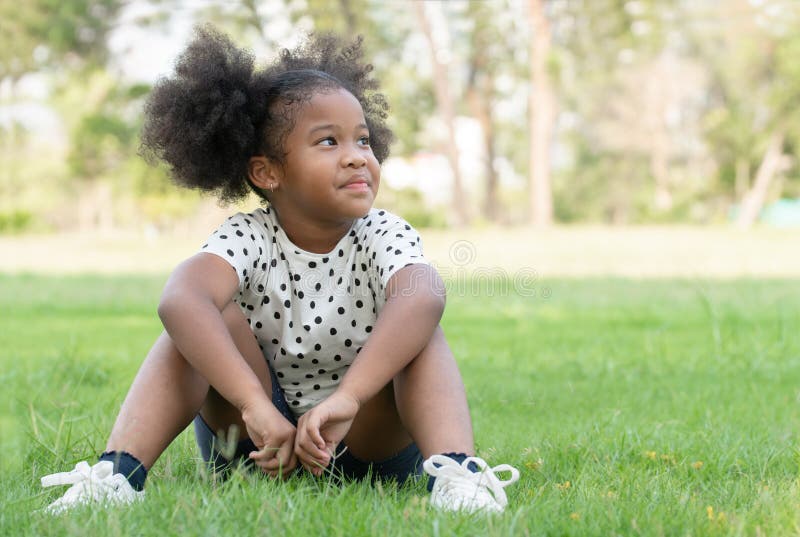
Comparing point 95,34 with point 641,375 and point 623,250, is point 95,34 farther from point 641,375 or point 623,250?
point 641,375

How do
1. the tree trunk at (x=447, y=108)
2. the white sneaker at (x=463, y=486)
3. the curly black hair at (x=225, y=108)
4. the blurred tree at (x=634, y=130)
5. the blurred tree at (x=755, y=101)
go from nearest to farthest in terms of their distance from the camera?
the white sneaker at (x=463, y=486), the curly black hair at (x=225, y=108), the tree trunk at (x=447, y=108), the blurred tree at (x=755, y=101), the blurred tree at (x=634, y=130)

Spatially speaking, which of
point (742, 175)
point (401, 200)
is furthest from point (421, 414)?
point (742, 175)

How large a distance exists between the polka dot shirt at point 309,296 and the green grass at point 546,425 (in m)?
0.33

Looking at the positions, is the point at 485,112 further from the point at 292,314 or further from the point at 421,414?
the point at 421,414

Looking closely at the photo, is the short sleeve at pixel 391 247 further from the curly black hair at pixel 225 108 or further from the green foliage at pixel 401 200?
the green foliage at pixel 401 200

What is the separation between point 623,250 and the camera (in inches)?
529

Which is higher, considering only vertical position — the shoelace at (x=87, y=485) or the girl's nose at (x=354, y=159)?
the girl's nose at (x=354, y=159)

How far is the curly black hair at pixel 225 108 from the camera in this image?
242 cm

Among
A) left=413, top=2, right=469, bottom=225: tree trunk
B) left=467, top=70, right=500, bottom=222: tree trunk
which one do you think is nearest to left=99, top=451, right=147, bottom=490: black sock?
left=413, top=2, right=469, bottom=225: tree trunk

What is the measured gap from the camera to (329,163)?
2.32m

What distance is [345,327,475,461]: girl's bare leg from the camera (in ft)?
6.64

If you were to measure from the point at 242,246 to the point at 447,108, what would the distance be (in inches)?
771

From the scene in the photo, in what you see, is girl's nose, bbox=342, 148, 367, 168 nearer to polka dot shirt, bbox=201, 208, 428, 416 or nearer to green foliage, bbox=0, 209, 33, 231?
polka dot shirt, bbox=201, 208, 428, 416

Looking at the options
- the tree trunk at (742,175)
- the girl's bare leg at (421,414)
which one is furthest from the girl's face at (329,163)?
the tree trunk at (742,175)
